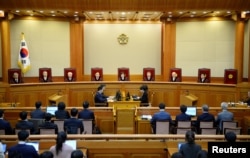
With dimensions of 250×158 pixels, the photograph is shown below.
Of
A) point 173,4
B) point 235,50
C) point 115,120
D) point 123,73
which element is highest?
point 173,4

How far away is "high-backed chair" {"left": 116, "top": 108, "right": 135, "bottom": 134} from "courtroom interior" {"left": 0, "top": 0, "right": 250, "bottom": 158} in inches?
1.0

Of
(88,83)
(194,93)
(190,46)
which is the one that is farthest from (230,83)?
(88,83)

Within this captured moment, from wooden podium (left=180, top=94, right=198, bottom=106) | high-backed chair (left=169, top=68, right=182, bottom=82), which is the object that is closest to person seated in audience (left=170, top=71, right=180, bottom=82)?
high-backed chair (left=169, top=68, right=182, bottom=82)

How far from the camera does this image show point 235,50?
14266 mm

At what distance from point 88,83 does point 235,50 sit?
5.87 m

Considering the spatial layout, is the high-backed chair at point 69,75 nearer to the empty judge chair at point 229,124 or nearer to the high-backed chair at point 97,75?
the high-backed chair at point 97,75

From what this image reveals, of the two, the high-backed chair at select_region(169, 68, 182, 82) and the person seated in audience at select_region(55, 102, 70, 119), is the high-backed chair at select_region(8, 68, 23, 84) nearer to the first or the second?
the person seated in audience at select_region(55, 102, 70, 119)

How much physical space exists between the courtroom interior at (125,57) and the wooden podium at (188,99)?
36 millimetres

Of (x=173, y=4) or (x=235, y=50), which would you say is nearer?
(x=173, y=4)

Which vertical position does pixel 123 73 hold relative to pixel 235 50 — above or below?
below

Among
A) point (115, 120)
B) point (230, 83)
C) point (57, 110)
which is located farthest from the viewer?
point (230, 83)

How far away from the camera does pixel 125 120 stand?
9.22 m

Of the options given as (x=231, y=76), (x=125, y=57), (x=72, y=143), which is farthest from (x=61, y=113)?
(x=125, y=57)

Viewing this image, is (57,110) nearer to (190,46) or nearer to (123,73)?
(123,73)
